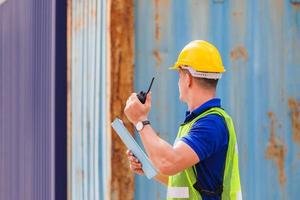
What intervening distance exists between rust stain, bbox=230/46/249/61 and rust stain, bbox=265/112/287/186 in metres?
0.47

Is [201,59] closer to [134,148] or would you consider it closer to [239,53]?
[134,148]

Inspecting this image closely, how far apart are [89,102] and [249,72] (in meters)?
1.21

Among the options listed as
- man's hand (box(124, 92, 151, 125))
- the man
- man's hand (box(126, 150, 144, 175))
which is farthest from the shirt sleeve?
man's hand (box(126, 150, 144, 175))

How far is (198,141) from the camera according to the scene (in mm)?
3596

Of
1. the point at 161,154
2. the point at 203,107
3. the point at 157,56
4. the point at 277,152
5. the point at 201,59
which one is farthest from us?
the point at 277,152

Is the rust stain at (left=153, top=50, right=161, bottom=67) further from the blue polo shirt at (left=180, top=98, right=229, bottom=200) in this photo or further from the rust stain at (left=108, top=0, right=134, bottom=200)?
the blue polo shirt at (left=180, top=98, right=229, bottom=200)

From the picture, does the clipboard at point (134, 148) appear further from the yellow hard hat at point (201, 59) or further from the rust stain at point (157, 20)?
the rust stain at point (157, 20)

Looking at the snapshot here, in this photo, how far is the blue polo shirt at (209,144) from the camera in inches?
142

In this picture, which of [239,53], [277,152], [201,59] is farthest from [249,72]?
[201,59]

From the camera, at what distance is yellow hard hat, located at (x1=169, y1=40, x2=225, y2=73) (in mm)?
3857
